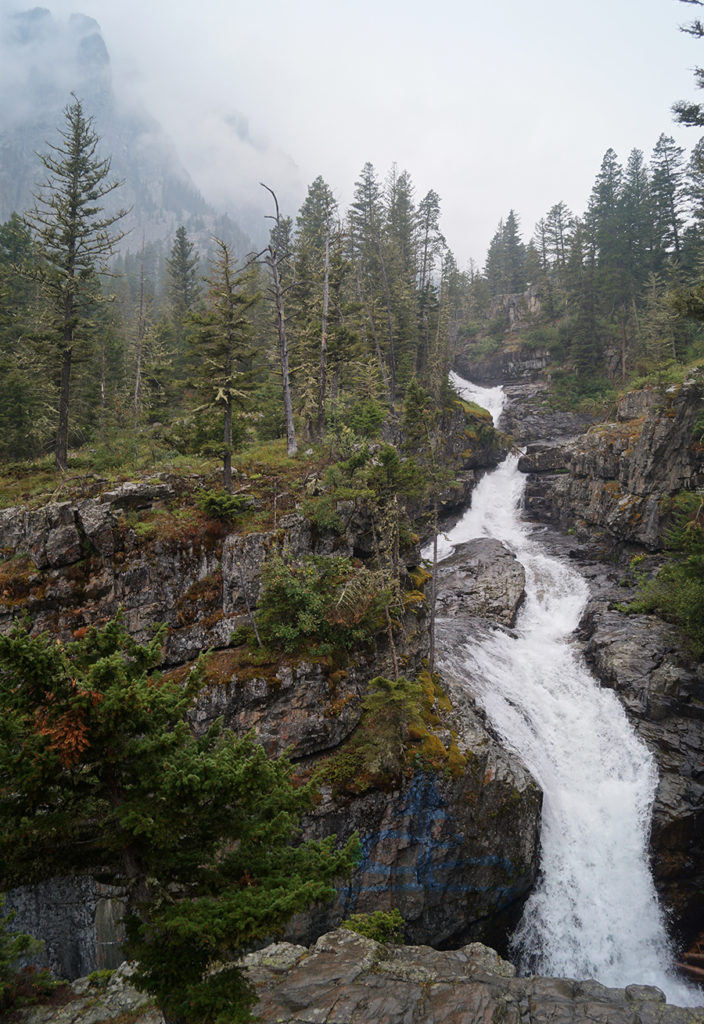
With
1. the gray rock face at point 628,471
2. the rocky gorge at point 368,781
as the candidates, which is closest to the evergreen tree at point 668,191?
the gray rock face at point 628,471

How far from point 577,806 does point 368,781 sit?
27.0ft

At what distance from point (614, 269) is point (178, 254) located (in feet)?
151

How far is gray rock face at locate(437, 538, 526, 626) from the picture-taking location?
83.4 feet

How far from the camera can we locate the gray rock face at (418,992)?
869 cm

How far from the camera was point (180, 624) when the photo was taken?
583 inches

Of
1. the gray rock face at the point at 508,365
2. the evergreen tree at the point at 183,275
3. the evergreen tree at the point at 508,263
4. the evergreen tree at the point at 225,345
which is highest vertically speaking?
the evergreen tree at the point at 508,263

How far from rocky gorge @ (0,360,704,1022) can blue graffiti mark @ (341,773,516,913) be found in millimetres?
40

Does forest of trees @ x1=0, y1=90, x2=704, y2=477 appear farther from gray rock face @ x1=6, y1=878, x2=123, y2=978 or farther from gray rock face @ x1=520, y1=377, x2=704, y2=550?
gray rock face @ x1=6, y1=878, x2=123, y2=978

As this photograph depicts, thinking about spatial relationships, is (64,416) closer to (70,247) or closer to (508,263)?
(70,247)

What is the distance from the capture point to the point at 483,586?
27.0 meters

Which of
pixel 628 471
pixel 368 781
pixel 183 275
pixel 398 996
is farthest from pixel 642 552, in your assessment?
pixel 183 275

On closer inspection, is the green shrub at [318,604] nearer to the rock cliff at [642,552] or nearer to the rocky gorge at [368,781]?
the rocky gorge at [368,781]

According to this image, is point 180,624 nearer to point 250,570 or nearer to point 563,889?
point 250,570

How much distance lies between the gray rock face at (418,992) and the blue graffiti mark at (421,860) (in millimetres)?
1863
